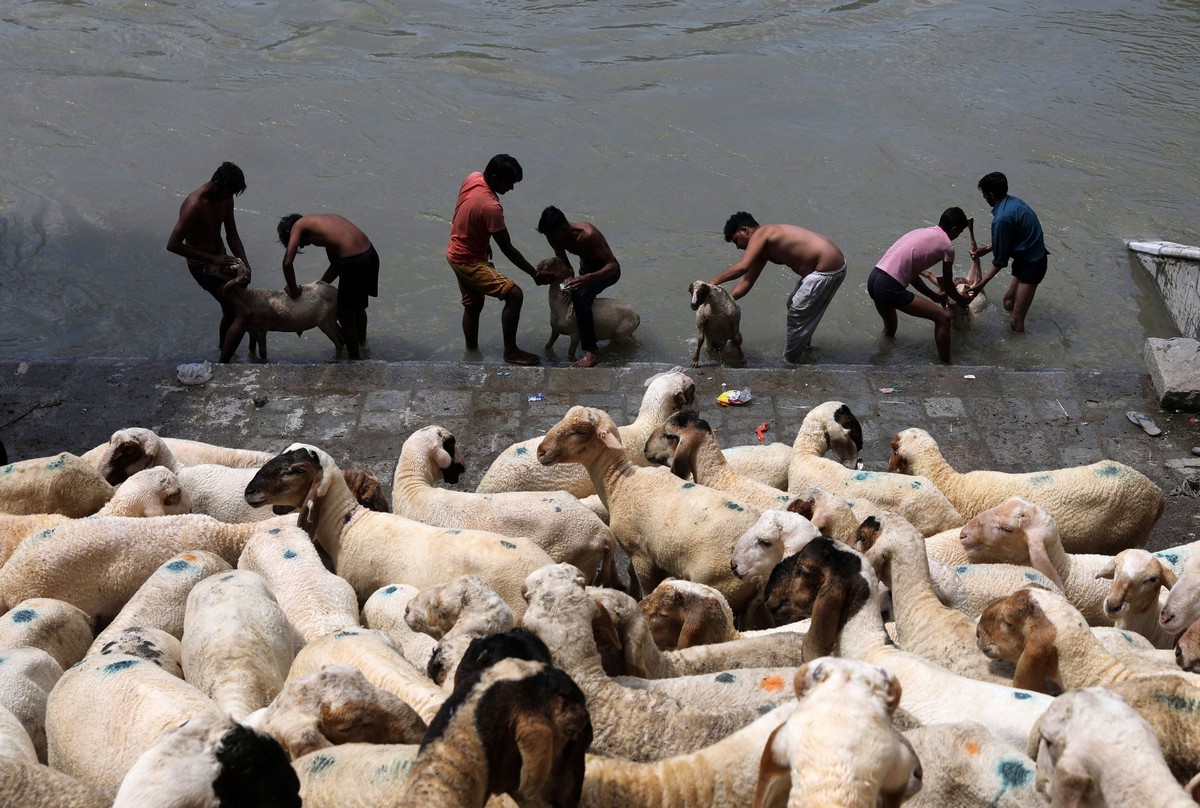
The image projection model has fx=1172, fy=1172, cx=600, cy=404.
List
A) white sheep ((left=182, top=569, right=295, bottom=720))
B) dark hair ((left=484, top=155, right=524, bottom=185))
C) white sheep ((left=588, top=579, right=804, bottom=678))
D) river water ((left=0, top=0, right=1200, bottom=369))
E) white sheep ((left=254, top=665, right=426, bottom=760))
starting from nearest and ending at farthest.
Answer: white sheep ((left=254, top=665, right=426, bottom=760)), white sheep ((left=588, top=579, right=804, bottom=678)), white sheep ((left=182, top=569, right=295, bottom=720)), dark hair ((left=484, top=155, right=524, bottom=185)), river water ((left=0, top=0, right=1200, bottom=369))

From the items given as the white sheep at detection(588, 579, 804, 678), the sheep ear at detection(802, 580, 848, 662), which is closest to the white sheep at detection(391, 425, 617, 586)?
the white sheep at detection(588, 579, 804, 678)

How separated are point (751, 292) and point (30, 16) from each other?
13025mm

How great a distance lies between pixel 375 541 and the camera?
18.7 feet

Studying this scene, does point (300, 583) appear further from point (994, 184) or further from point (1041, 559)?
point (994, 184)

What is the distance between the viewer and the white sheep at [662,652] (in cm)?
407

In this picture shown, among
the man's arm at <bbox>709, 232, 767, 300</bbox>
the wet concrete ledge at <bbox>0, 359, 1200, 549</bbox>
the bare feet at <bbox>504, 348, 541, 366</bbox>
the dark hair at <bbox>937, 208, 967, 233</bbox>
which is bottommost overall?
the bare feet at <bbox>504, 348, 541, 366</bbox>

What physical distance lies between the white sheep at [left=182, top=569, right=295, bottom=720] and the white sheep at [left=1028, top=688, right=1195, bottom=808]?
8.50 feet

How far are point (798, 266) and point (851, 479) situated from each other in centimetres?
457

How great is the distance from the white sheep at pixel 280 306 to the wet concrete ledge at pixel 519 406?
133 cm

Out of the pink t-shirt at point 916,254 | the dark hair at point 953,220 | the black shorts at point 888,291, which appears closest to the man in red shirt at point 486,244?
the black shorts at point 888,291

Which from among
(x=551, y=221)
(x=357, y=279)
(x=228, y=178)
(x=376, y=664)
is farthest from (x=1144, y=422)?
(x=228, y=178)

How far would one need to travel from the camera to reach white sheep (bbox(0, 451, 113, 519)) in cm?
595

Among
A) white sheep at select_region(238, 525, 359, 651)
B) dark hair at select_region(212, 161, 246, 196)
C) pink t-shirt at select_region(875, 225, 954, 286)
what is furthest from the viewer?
pink t-shirt at select_region(875, 225, 954, 286)

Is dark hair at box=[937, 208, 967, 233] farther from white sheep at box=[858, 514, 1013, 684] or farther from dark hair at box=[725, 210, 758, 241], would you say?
white sheep at box=[858, 514, 1013, 684]
